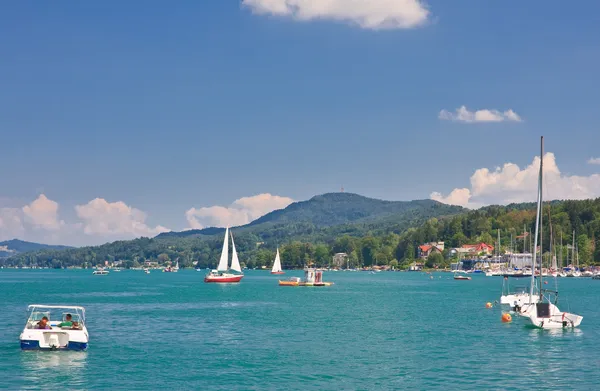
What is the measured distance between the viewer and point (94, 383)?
4578cm

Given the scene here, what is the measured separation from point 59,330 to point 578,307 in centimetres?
8252

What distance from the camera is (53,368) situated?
5025cm

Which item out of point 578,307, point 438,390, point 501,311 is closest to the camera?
point 438,390

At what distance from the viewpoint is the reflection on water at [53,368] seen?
45719 millimetres

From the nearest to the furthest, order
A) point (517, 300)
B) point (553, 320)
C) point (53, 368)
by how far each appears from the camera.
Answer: point (53, 368) → point (553, 320) → point (517, 300)

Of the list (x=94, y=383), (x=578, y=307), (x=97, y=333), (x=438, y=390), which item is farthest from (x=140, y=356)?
(x=578, y=307)

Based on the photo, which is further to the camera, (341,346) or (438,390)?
(341,346)

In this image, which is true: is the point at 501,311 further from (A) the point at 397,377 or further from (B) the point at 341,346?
(A) the point at 397,377

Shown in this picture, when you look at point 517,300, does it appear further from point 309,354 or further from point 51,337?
point 51,337

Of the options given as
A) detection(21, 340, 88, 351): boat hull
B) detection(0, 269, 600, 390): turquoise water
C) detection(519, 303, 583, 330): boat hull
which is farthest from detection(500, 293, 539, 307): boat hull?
detection(21, 340, 88, 351): boat hull

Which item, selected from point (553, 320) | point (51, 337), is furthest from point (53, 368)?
point (553, 320)

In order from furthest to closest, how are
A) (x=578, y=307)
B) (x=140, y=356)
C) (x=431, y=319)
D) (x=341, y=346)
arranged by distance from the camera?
(x=578, y=307), (x=431, y=319), (x=341, y=346), (x=140, y=356)

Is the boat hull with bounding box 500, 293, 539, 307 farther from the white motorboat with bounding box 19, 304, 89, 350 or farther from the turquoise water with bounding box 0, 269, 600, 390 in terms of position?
the white motorboat with bounding box 19, 304, 89, 350

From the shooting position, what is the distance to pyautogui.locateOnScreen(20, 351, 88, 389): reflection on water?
150 feet
